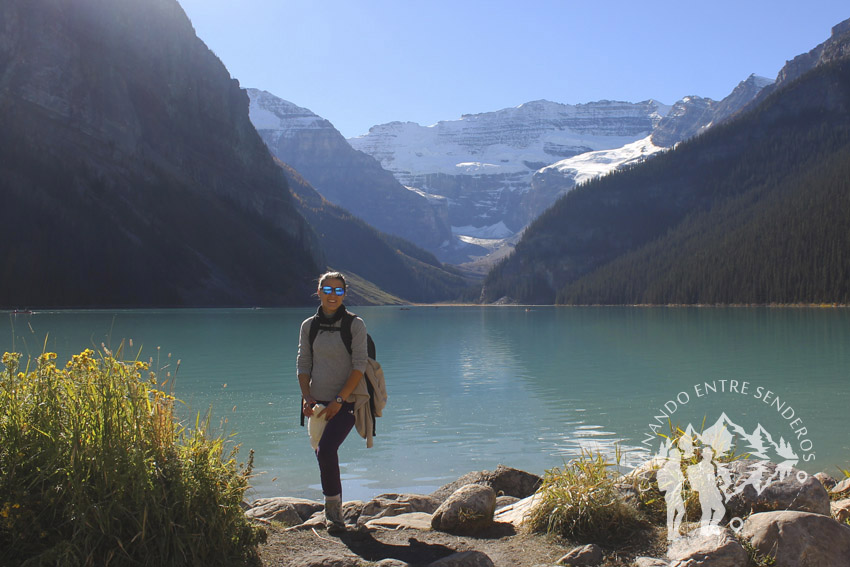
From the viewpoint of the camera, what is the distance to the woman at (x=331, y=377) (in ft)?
26.0

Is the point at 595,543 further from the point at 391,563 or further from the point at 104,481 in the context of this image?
the point at 104,481

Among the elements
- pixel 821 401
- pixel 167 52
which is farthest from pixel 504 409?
pixel 167 52

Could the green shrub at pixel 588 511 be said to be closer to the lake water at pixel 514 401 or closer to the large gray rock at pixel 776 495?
the large gray rock at pixel 776 495

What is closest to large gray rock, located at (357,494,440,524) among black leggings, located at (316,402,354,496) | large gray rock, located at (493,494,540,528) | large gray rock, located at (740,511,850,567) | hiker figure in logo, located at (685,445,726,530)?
large gray rock, located at (493,494,540,528)

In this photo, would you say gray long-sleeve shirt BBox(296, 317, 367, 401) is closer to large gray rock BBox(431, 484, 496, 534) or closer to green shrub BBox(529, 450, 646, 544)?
large gray rock BBox(431, 484, 496, 534)

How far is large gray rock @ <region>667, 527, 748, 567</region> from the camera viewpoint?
5809mm

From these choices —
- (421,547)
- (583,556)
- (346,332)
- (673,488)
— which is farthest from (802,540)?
(346,332)

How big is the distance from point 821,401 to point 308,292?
168509 millimetres

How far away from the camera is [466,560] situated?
646 cm

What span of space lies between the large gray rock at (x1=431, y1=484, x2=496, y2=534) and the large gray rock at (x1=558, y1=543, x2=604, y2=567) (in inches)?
60.1

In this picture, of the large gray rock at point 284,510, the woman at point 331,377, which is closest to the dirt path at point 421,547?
the woman at point 331,377

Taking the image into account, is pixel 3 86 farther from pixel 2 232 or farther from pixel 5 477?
pixel 5 477

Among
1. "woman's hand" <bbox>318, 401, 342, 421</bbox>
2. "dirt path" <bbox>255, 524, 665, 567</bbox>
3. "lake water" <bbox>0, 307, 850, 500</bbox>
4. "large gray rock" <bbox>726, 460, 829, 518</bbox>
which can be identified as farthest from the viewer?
"lake water" <bbox>0, 307, 850, 500</bbox>

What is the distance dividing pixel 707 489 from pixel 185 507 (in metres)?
5.13
